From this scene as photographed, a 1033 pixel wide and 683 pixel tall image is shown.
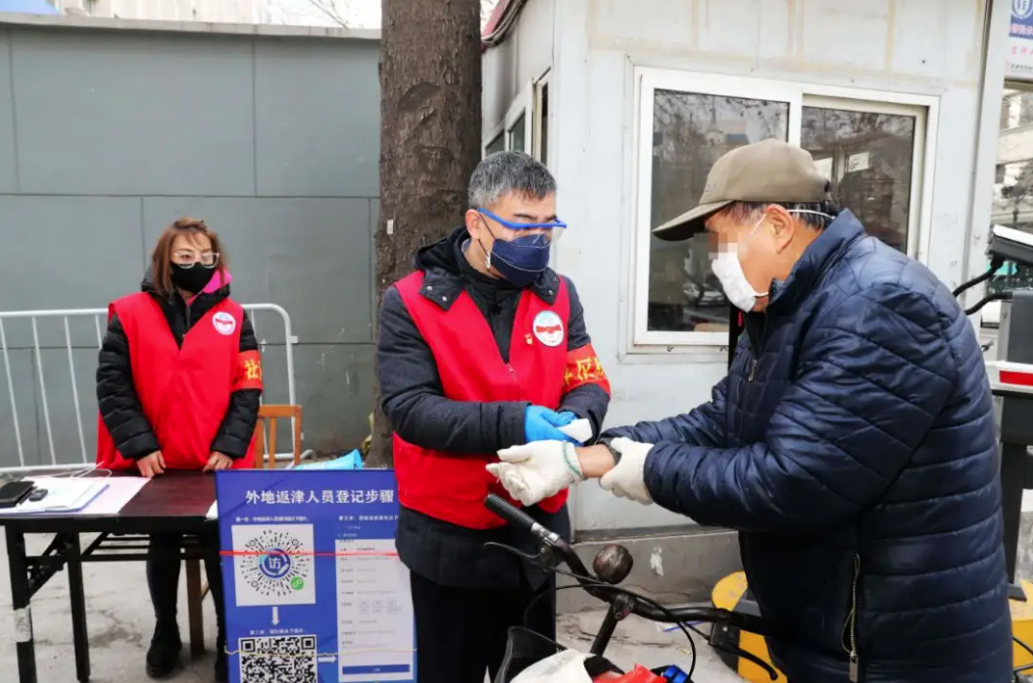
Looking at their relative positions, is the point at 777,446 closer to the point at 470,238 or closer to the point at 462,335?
the point at 462,335

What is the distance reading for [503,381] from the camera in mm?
1902

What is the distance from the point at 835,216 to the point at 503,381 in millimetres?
908

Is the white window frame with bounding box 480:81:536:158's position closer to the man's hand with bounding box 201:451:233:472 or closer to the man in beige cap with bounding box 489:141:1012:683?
the man's hand with bounding box 201:451:233:472

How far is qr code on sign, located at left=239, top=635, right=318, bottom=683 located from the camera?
8.75ft

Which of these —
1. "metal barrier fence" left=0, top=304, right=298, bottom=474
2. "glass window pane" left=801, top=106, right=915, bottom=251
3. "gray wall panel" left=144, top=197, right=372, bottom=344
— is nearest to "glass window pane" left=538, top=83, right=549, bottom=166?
"glass window pane" left=801, top=106, right=915, bottom=251

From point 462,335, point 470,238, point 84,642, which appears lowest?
point 84,642

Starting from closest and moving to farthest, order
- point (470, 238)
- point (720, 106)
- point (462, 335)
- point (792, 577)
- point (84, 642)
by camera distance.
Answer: point (792, 577), point (462, 335), point (470, 238), point (84, 642), point (720, 106)

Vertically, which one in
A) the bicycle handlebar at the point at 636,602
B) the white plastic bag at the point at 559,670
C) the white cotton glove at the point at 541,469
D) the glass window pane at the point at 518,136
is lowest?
the white plastic bag at the point at 559,670

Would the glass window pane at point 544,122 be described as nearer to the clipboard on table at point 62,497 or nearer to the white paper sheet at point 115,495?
the white paper sheet at point 115,495

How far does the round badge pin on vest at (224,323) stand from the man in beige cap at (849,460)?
2.27 meters

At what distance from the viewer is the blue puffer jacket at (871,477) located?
1.19 metres

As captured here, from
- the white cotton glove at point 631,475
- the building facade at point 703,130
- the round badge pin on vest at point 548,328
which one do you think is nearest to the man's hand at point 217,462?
the building facade at point 703,130

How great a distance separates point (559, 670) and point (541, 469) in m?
0.45

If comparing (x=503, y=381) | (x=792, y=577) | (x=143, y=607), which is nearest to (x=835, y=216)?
(x=792, y=577)
